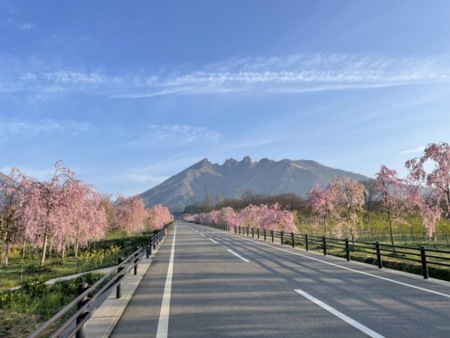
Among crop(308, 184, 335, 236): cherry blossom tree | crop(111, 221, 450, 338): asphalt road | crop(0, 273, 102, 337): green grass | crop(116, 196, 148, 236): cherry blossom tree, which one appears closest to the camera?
crop(111, 221, 450, 338): asphalt road

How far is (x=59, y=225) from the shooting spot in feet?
79.9

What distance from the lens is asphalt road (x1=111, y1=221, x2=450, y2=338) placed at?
210 inches

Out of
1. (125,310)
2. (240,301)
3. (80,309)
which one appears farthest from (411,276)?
(80,309)

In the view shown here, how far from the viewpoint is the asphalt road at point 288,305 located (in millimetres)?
5332

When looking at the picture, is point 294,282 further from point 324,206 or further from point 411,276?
point 324,206

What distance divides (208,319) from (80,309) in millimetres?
2471

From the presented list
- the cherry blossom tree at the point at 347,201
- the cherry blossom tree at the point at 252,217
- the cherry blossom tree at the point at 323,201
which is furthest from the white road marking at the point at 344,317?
the cherry blossom tree at the point at 252,217

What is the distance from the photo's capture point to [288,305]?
Result: 6820 millimetres

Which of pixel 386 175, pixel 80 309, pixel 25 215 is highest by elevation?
pixel 386 175

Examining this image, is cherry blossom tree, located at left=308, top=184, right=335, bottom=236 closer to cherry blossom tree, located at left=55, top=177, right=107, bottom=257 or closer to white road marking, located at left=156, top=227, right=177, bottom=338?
cherry blossom tree, located at left=55, top=177, right=107, bottom=257

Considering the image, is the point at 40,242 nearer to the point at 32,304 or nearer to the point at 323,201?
the point at 32,304

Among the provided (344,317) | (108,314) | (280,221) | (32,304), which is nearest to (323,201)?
(280,221)

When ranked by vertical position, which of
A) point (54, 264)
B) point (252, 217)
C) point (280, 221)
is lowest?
point (54, 264)

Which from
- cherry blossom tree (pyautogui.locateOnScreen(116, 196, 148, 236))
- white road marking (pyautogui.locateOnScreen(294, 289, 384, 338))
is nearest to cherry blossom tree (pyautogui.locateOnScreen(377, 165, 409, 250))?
white road marking (pyautogui.locateOnScreen(294, 289, 384, 338))
